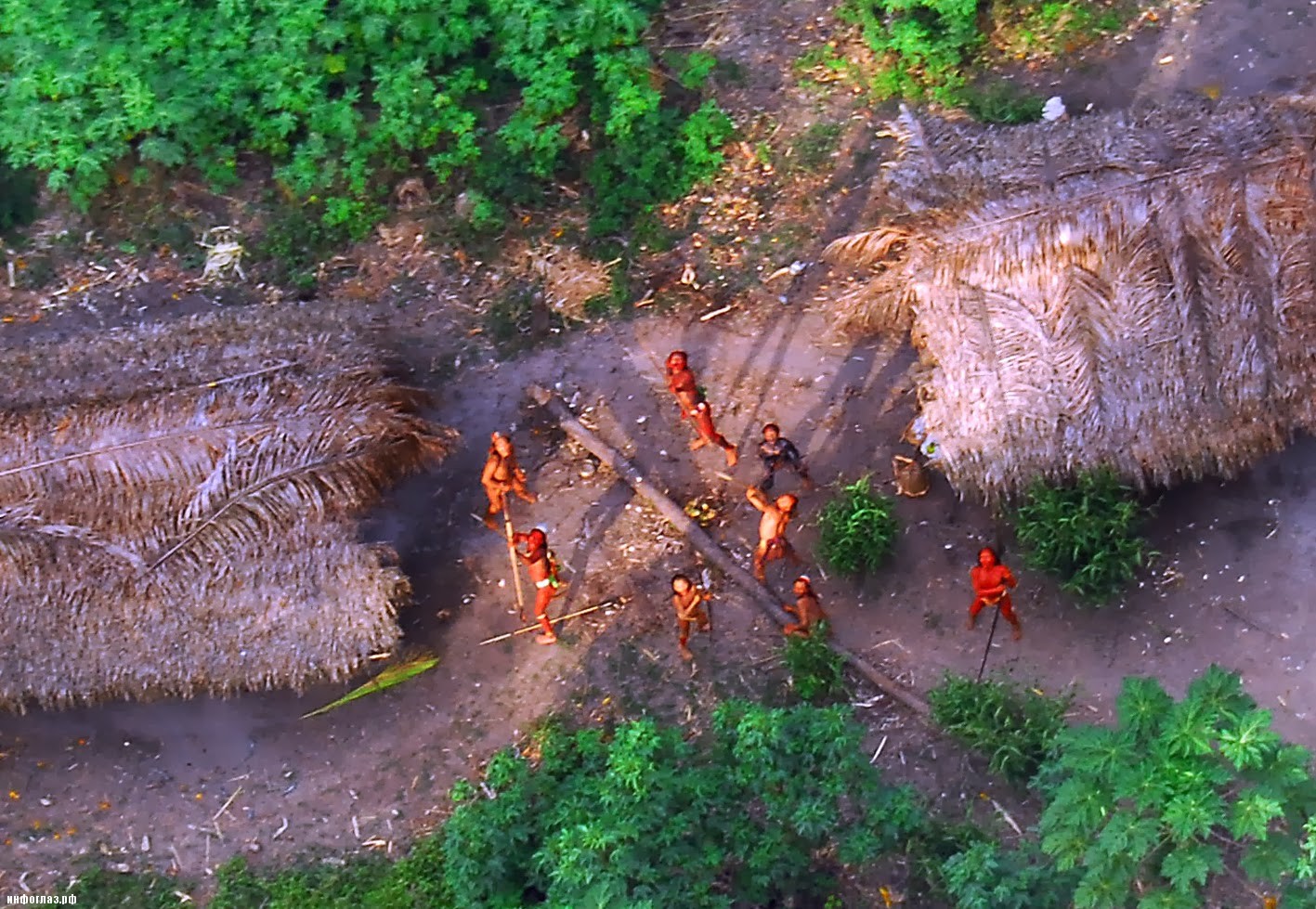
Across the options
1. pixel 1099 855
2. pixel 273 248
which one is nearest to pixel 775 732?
pixel 1099 855

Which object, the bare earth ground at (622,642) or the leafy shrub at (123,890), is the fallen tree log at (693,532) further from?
the leafy shrub at (123,890)

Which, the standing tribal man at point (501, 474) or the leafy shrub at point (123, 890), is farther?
the standing tribal man at point (501, 474)

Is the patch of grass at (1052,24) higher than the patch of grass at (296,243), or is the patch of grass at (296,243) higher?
the patch of grass at (1052,24)

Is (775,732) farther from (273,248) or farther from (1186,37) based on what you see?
(1186,37)

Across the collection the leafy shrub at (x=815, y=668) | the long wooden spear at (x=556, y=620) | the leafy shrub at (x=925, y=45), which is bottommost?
the long wooden spear at (x=556, y=620)

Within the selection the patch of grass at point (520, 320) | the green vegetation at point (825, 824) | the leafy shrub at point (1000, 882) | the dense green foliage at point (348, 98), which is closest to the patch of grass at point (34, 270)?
the dense green foliage at point (348, 98)
